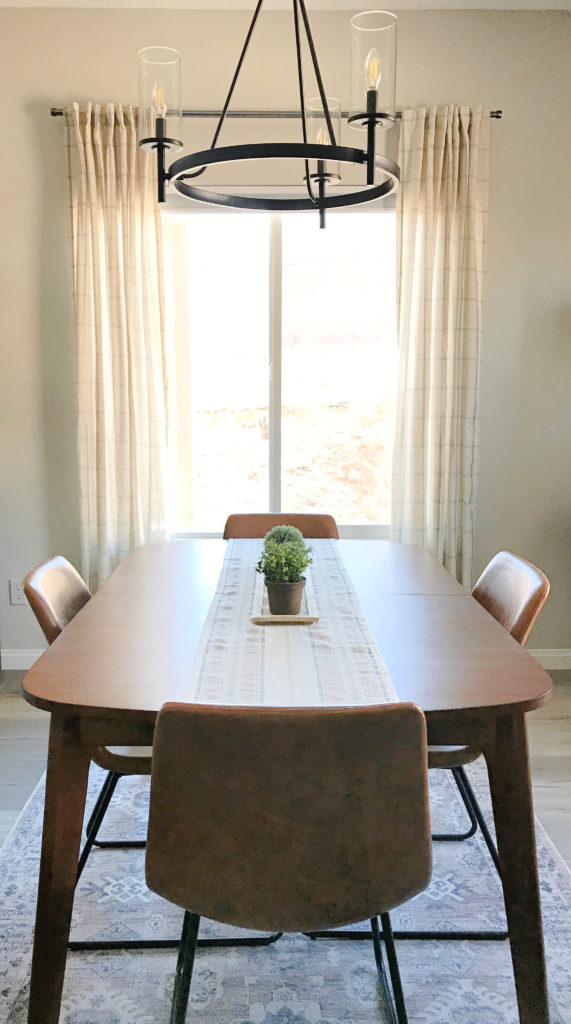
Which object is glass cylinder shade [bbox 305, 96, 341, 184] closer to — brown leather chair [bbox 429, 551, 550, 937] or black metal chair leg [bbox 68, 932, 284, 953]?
brown leather chair [bbox 429, 551, 550, 937]

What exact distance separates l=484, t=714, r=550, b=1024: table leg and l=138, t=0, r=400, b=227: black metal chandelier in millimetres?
1217

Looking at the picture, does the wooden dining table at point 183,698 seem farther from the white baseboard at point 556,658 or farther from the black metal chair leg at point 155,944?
the white baseboard at point 556,658

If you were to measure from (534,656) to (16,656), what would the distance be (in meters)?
2.39

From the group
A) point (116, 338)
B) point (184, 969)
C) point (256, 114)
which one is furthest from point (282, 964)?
point (256, 114)

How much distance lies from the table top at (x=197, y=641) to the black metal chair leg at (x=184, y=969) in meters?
0.47

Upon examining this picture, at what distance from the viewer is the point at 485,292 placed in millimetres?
3455

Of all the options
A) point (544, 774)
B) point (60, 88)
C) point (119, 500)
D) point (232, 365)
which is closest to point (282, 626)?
point (544, 774)

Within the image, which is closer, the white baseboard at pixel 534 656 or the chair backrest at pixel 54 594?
the chair backrest at pixel 54 594

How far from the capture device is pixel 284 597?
Answer: 77.7 inches

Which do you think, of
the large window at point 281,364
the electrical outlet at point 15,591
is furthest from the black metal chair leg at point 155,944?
the large window at point 281,364

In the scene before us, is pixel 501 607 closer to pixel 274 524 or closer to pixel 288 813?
pixel 274 524

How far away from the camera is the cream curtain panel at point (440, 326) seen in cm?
329

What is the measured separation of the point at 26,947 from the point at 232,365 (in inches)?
98.2

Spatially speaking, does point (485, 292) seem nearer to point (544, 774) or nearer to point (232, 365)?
point (232, 365)
